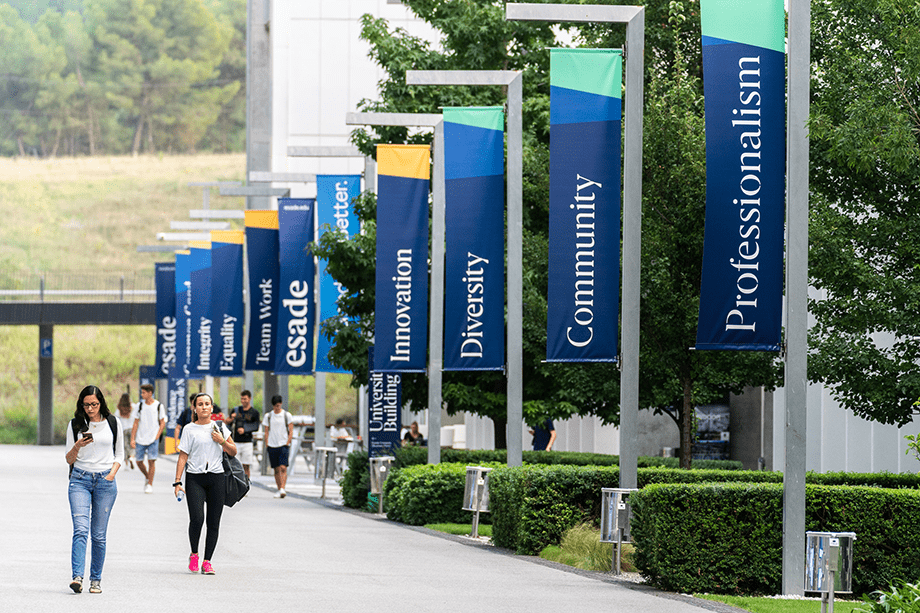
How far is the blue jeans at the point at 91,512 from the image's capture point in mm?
12086

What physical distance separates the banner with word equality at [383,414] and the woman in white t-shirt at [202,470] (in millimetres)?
11641

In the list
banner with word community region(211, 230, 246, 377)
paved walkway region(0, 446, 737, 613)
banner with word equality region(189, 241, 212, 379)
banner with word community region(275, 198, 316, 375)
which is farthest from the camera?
banner with word equality region(189, 241, 212, 379)

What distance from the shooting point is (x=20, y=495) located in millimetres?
25375

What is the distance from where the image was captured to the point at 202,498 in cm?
1381

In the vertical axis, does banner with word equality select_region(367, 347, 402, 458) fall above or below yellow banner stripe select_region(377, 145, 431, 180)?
below

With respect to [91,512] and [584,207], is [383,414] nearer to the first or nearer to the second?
[584,207]

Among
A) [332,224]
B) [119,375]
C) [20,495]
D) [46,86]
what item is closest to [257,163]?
[332,224]

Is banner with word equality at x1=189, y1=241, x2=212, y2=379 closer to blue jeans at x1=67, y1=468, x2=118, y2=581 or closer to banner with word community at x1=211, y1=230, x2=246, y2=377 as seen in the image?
banner with word community at x1=211, y1=230, x2=246, y2=377

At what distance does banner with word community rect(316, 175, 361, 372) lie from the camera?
2850 centimetres

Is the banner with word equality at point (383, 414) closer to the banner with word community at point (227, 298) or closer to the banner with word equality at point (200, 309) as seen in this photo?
the banner with word community at point (227, 298)

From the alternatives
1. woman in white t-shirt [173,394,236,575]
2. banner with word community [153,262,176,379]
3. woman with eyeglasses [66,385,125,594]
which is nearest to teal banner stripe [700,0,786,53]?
woman in white t-shirt [173,394,236,575]

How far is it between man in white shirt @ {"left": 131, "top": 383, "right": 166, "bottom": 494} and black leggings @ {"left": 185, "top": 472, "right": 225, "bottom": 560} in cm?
1448

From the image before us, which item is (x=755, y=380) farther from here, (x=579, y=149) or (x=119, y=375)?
(x=119, y=375)

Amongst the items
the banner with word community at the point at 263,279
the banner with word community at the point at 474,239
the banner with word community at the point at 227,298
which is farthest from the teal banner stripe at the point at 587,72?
the banner with word community at the point at 227,298
